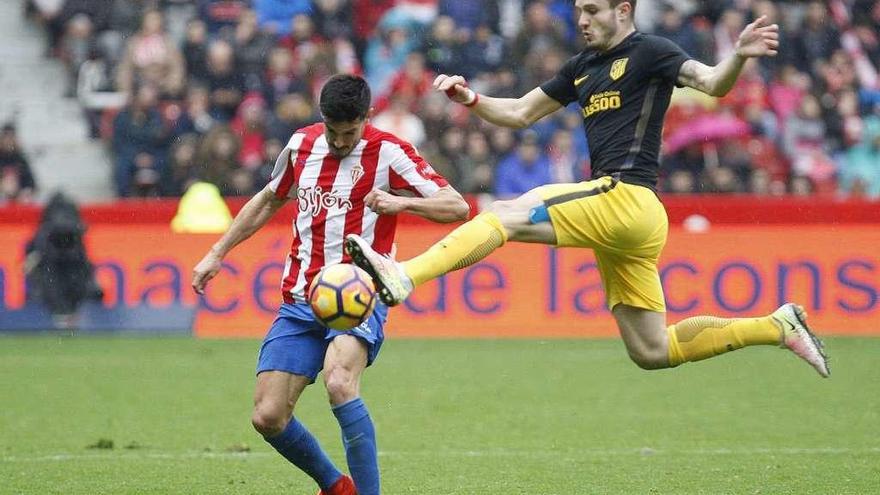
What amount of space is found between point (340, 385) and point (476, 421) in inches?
146

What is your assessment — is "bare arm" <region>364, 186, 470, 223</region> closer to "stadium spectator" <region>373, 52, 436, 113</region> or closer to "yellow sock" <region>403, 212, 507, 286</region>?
"yellow sock" <region>403, 212, 507, 286</region>

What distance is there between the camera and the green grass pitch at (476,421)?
806cm

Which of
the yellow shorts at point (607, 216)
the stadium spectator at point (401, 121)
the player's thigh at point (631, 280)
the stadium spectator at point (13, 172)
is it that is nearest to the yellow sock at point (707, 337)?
the player's thigh at point (631, 280)

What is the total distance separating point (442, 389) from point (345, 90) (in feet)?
18.2

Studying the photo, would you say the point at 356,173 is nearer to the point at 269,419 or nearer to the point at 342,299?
the point at 342,299

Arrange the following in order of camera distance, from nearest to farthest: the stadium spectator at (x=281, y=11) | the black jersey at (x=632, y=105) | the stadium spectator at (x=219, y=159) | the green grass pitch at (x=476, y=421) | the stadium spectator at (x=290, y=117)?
1. the black jersey at (x=632, y=105)
2. the green grass pitch at (x=476, y=421)
3. the stadium spectator at (x=219, y=159)
4. the stadium spectator at (x=290, y=117)
5. the stadium spectator at (x=281, y=11)

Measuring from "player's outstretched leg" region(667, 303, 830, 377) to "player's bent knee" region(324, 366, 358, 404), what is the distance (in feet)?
6.13

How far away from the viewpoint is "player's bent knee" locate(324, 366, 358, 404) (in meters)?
6.72

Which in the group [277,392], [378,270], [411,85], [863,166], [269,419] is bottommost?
[269,419]

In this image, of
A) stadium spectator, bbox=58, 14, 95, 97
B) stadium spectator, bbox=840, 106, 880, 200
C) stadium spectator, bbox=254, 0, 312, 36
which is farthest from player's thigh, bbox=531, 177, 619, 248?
stadium spectator, bbox=58, 14, 95, 97

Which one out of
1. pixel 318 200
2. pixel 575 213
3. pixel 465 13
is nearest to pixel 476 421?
pixel 575 213

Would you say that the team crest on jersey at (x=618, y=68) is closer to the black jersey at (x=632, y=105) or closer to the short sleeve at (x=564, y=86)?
the black jersey at (x=632, y=105)

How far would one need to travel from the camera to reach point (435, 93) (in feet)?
62.2

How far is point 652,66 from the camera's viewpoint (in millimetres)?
7305
